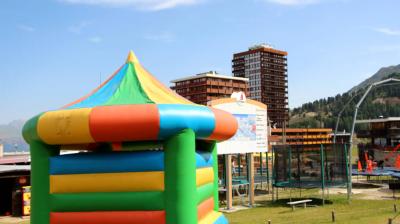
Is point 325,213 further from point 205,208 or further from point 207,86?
point 207,86

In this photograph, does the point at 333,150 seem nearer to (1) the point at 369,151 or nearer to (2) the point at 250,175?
(2) the point at 250,175

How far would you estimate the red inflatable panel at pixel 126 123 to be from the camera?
7363mm

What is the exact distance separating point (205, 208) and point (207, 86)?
11239 cm

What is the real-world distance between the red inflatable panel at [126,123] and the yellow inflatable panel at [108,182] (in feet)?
2.17

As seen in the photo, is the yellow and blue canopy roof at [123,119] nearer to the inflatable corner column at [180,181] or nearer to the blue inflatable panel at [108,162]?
the inflatable corner column at [180,181]

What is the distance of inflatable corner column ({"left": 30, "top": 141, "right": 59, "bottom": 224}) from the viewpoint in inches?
321

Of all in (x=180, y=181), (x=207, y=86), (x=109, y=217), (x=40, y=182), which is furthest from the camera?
(x=207, y=86)

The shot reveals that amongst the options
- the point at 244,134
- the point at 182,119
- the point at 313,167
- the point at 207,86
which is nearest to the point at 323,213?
the point at 313,167

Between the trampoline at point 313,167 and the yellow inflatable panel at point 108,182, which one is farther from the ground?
the yellow inflatable panel at point 108,182

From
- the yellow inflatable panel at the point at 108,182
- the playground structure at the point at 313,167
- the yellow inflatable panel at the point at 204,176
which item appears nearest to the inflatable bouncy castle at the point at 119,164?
the yellow inflatable panel at the point at 108,182

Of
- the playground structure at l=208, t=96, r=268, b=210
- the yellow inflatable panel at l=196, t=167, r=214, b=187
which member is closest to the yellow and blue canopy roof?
the yellow inflatable panel at l=196, t=167, r=214, b=187

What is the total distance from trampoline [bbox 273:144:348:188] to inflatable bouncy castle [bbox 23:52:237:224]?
1512 cm

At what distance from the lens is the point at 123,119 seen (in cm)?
739

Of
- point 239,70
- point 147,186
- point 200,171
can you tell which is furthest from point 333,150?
point 239,70
